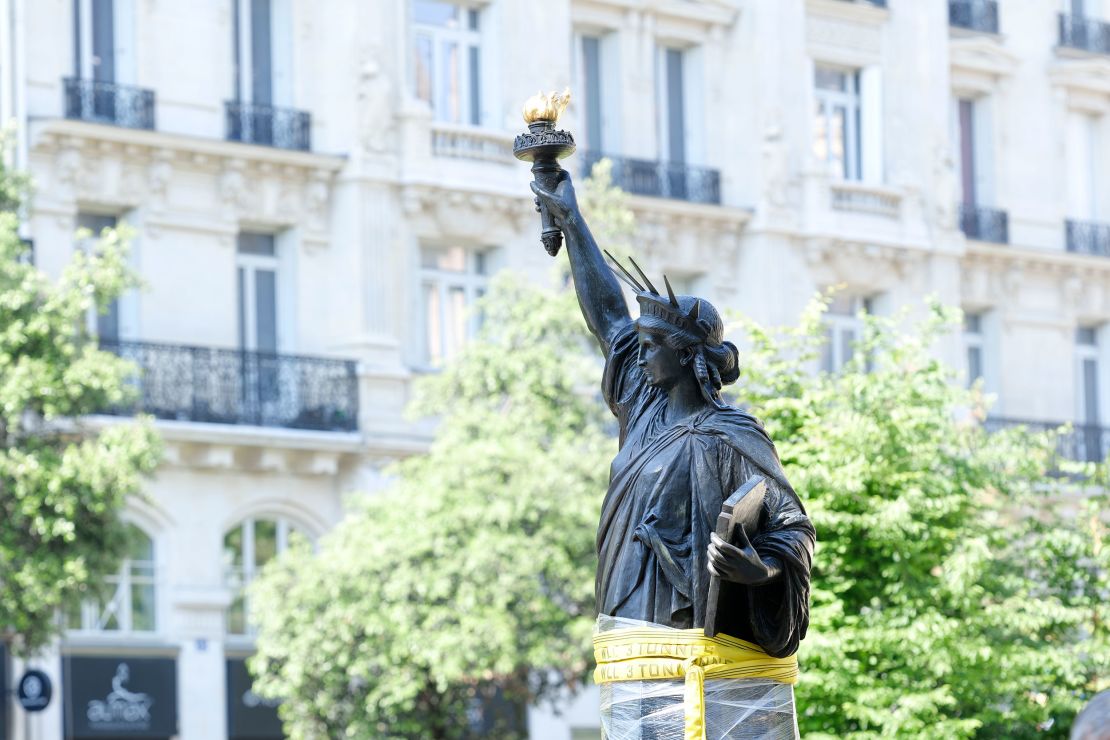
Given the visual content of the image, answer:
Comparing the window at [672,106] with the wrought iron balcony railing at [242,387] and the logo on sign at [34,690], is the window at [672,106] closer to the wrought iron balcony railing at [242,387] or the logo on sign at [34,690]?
the wrought iron balcony railing at [242,387]

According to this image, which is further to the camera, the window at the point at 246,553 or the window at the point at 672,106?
the window at the point at 672,106

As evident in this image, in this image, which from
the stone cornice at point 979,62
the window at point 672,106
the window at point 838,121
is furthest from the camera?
the stone cornice at point 979,62

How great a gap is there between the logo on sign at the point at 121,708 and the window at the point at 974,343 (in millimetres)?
16973

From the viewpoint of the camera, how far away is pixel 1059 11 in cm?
4378

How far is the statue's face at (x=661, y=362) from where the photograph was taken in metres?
7.60

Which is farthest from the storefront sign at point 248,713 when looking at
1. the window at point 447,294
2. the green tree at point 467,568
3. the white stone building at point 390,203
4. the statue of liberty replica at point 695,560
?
the statue of liberty replica at point 695,560

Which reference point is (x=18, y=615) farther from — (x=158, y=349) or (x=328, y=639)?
(x=158, y=349)

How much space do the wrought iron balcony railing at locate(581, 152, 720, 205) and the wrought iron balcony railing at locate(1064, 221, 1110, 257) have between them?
326 inches

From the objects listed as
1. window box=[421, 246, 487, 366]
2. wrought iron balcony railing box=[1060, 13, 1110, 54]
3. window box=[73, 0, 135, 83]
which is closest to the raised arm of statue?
window box=[73, 0, 135, 83]

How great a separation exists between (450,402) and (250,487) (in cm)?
506

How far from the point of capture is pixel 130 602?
30656 mm

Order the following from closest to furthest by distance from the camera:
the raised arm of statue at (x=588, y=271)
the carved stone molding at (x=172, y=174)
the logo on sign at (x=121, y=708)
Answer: the raised arm of statue at (x=588, y=271) → the logo on sign at (x=121, y=708) → the carved stone molding at (x=172, y=174)

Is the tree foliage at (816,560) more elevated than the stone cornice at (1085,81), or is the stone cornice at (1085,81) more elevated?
the stone cornice at (1085,81)

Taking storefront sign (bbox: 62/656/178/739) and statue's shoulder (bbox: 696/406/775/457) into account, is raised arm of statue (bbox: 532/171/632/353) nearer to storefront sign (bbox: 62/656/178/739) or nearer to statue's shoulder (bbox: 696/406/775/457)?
statue's shoulder (bbox: 696/406/775/457)
